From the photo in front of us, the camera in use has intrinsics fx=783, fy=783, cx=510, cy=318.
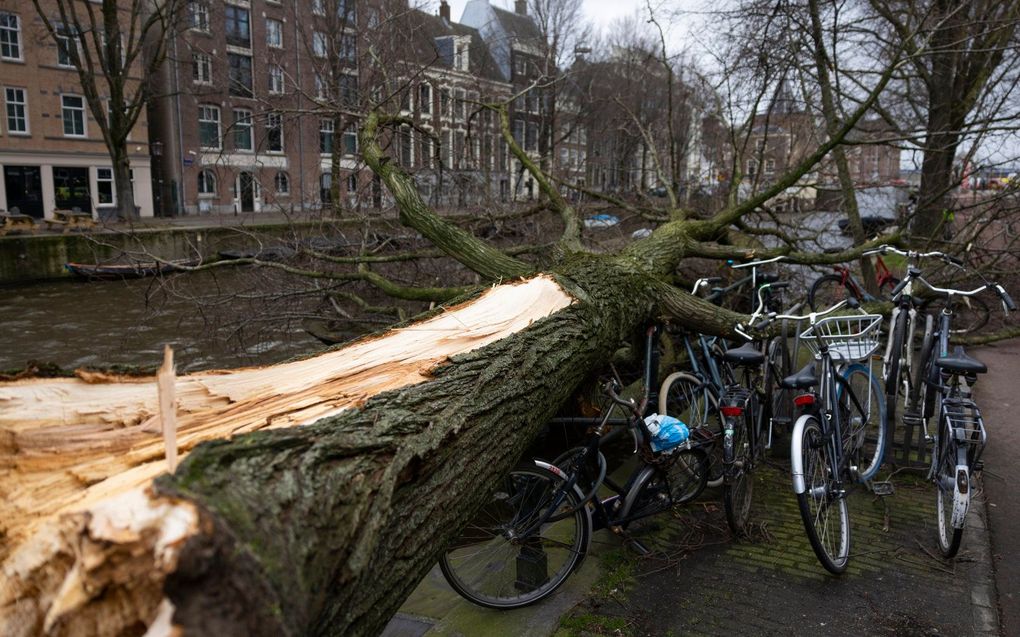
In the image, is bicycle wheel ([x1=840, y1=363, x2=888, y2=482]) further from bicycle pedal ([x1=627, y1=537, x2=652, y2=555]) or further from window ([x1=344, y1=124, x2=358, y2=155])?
window ([x1=344, y1=124, x2=358, y2=155])

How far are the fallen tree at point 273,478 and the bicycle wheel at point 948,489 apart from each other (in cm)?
191

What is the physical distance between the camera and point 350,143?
32.2m

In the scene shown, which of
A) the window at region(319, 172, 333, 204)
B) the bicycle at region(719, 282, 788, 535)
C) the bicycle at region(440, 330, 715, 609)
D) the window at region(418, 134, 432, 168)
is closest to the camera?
the bicycle at region(440, 330, 715, 609)

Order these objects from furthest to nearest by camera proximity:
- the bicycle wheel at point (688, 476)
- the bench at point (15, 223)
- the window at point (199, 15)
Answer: the window at point (199, 15)
the bench at point (15, 223)
the bicycle wheel at point (688, 476)

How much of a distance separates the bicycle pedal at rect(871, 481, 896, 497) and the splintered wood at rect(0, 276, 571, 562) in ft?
9.35

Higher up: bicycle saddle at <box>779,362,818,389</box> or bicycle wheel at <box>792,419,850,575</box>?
bicycle saddle at <box>779,362,818,389</box>

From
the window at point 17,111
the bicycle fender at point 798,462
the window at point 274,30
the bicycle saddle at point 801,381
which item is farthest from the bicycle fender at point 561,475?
the window at point 274,30

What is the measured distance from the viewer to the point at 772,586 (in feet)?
12.1

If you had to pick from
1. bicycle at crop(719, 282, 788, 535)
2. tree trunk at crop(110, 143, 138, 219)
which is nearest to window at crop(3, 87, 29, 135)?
tree trunk at crop(110, 143, 138, 219)

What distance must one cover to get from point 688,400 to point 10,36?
29968 mm

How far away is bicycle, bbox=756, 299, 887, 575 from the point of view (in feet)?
12.1

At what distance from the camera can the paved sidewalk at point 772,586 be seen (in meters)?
3.38

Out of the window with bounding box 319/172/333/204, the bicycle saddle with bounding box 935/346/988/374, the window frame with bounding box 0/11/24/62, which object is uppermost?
the window frame with bounding box 0/11/24/62

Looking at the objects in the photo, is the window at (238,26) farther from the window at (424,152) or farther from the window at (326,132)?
the window at (424,152)
